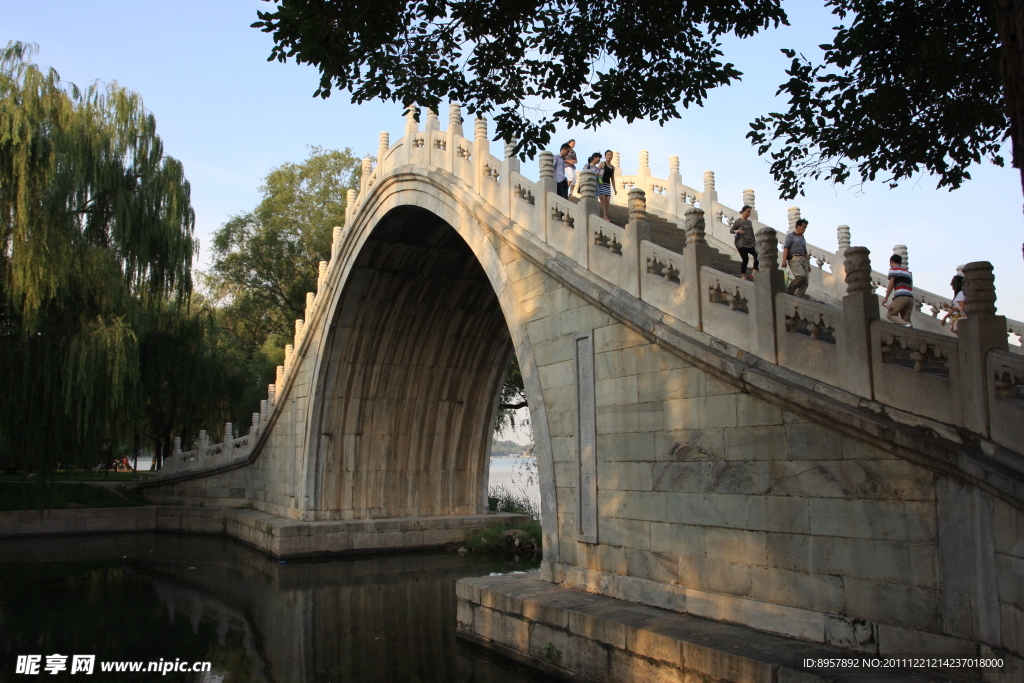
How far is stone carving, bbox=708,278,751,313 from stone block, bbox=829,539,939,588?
2156 millimetres

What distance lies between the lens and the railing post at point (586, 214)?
29.8ft

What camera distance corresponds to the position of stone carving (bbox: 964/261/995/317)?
526 cm

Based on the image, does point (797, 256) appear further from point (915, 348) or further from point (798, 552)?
point (798, 552)

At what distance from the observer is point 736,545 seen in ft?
22.9

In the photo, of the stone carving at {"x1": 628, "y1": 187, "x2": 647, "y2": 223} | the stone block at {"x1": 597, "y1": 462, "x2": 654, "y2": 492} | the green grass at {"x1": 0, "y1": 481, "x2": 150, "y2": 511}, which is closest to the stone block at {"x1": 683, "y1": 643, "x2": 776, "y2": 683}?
the stone block at {"x1": 597, "y1": 462, "x2": 654, "y2": 492}

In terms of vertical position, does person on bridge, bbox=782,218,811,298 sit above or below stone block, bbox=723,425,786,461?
above

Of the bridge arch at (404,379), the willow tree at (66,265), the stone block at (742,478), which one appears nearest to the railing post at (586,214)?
the stone block at (742,478)

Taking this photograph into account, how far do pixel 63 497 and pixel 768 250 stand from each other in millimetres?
19181

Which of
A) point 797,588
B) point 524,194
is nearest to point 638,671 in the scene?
point 797,588

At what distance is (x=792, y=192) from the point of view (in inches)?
293

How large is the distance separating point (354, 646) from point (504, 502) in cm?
1318

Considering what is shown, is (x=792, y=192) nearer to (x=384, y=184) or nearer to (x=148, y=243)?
(x=384, y=184)

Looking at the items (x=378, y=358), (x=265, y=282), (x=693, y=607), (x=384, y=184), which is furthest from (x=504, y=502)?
(x=693, y=607)

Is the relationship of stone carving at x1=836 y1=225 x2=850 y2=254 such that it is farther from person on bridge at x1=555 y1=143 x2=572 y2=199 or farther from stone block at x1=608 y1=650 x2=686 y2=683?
stone block at x1=608 y1=650 x2=686 y2=683
